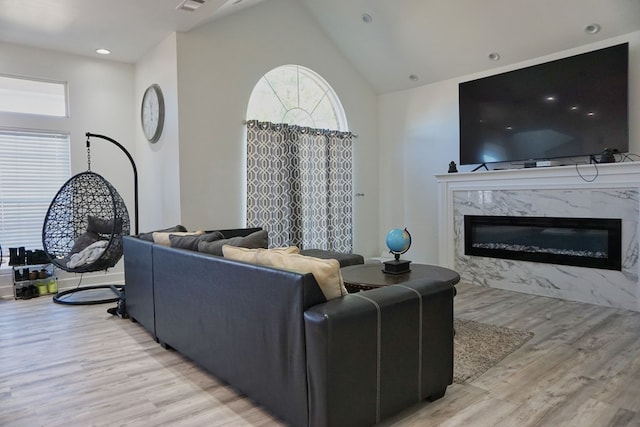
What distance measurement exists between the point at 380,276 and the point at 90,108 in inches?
175

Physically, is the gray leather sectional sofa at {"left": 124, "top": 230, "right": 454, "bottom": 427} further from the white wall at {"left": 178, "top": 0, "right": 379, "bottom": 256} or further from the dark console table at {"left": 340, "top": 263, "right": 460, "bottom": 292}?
the white wall at {"left": 178, "top": 0, "right": 379, "bottom": 256}

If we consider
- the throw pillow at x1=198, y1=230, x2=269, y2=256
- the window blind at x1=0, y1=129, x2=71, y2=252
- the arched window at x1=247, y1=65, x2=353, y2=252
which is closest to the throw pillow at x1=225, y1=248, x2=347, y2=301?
the throw pillow at x1=198, y1=230, x2=269, y2=256

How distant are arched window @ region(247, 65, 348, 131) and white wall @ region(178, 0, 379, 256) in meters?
0.14

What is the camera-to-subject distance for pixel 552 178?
457cm

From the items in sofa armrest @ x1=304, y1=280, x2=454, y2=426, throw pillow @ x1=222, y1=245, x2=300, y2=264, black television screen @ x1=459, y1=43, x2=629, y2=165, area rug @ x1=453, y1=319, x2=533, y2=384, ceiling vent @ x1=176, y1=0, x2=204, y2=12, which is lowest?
area rug @ x1=453, y1=319, x2=533, y2=384

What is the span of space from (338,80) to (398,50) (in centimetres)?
100

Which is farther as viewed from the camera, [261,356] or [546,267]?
[546,267]

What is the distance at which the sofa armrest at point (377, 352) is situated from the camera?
1.75m

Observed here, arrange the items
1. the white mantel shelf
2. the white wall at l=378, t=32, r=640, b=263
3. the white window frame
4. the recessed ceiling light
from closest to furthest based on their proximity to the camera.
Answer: the white mantel shelf, the recessed ceiling light, the white window frame, the white wall at l=378, t=32, r=640, b=263

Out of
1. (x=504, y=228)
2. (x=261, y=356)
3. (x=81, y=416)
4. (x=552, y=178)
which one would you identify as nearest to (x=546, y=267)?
(x=504, y=228)

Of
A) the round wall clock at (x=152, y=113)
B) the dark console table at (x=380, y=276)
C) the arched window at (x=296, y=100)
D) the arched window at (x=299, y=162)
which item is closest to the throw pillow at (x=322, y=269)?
the dark console table at (x=380, y=276)

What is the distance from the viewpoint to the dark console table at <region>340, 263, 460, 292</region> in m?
3.00

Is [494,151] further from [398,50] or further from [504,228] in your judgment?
[398,50]

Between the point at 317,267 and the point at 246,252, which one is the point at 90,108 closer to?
the point at 246,252
